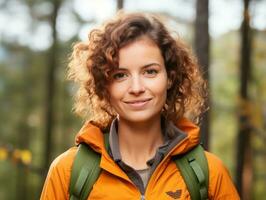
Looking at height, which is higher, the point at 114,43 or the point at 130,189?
the point at 114,43

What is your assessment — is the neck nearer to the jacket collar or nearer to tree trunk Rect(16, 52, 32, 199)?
the jacket collar

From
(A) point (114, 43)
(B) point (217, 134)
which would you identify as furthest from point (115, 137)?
(B) point (217, 134)

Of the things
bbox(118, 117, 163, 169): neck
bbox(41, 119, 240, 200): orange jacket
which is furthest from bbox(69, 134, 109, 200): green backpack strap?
bbox(118, 117, 163, 169): neck

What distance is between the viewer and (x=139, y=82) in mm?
3393

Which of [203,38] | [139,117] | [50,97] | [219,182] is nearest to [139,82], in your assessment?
[139,117]

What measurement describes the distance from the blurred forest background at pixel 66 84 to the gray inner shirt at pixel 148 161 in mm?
5531

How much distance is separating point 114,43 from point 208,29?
2463 millimetres

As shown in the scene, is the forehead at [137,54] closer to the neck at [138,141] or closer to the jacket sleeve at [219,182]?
the neck at [138,141]

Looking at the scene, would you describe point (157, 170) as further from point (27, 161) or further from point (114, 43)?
point (27, 161)

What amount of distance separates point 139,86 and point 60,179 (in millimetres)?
812

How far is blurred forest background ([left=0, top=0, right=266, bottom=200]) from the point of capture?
13.9 m

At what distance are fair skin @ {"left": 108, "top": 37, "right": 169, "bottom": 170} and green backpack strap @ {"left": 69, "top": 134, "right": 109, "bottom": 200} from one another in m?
0.27

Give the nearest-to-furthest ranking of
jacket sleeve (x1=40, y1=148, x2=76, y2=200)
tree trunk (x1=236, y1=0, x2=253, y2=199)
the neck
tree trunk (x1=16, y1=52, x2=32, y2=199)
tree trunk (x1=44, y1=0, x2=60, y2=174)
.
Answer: jacket sleeve (x1=40, y1=148, x2=76, y2=200) < the neck < tree trunk (x1=236, y1=0, x2=253, y2=199) < tree trunk (x1=44, y1=0, x2=60, y2=174) < tree trunk (x1=16, y1=52, x2=32, y2=199)

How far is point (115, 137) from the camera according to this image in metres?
3.72
